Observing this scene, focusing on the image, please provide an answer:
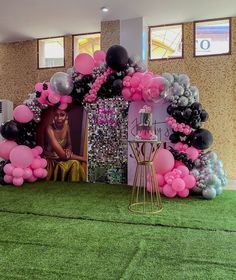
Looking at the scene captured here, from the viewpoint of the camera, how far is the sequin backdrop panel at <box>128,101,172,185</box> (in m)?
4.43

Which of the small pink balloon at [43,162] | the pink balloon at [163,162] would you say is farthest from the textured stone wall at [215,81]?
the small pink balloon at [43,162]

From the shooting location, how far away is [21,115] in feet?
15.6

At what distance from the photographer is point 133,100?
177 inches

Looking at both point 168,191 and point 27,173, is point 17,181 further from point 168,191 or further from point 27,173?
point 168,191

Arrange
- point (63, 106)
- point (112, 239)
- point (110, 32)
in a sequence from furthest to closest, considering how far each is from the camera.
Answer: point (110, 32)
point (63, 106)
point (112, 239)

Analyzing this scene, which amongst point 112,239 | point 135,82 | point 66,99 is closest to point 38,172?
point 66,99

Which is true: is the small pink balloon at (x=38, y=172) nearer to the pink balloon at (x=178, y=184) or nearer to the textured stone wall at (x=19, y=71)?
the pink balloon at (x=178, y=184)

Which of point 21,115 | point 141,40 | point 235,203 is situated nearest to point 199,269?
point 235,203

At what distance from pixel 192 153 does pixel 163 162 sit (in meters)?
0.47

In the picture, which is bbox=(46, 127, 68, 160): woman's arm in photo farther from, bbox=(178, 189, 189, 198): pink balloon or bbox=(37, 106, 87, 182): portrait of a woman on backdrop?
bbox=(178, 189, 189, 198): pink balloon

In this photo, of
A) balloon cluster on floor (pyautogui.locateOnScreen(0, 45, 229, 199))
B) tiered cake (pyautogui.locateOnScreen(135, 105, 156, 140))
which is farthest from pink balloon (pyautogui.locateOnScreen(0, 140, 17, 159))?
tiered cake (pyautogui.locateOnScreen(135, 105, 156, 140))

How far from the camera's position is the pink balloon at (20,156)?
4.54 meters

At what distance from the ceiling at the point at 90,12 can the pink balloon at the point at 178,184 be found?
279 centimetres

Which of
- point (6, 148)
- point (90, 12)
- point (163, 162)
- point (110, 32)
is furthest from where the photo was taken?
point (110, 32)
